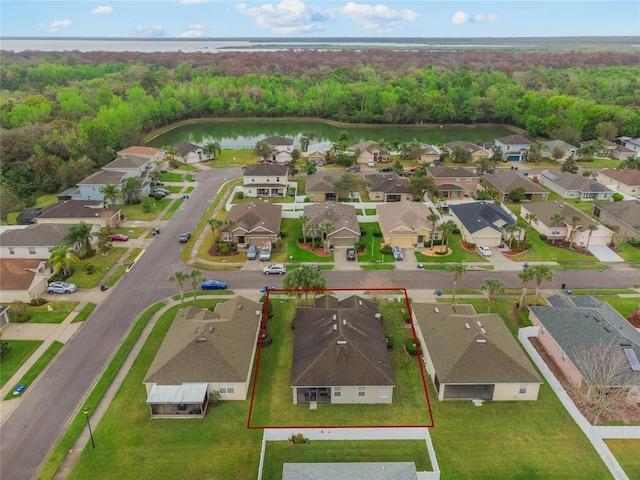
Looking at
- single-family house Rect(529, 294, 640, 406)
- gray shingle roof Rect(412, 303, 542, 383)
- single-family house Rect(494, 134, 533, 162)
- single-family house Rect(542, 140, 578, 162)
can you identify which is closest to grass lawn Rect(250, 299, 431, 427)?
gray shingle roof Rect(412, 303, 542, 383)

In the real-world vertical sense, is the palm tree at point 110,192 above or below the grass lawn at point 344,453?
above

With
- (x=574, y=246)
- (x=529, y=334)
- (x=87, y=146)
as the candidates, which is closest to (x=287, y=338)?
(x=529, y=334)

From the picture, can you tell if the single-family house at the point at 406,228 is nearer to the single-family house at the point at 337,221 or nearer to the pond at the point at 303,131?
the single-family house at the point at 337,221

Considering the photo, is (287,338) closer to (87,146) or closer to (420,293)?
(420,293)

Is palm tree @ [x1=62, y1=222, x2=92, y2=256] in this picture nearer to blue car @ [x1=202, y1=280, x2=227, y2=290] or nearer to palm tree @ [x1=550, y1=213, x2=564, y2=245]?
blue car @ [x1=202, y1=280, x2=227, y2=290]

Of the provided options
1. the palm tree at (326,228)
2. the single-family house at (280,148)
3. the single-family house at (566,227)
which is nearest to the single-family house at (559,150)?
the single-family house at (566,227)

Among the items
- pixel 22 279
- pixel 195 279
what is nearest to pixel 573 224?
pixel 195 279
